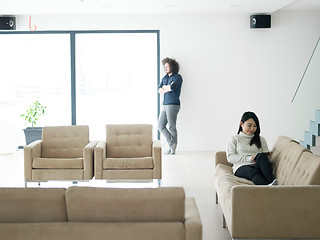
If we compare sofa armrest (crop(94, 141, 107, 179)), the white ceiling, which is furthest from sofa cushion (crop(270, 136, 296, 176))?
the white ceiling

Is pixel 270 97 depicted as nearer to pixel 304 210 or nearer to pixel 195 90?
pixel 195 90

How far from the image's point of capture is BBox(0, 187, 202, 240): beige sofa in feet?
9.34

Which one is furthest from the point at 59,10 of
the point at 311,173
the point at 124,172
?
the point at 311,173

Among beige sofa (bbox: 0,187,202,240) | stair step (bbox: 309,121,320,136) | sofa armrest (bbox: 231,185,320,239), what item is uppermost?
stair step (bbox: 309,121,320,136)

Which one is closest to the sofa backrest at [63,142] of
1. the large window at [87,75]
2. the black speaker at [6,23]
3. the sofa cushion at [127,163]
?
the sofa cushion at [127,163]

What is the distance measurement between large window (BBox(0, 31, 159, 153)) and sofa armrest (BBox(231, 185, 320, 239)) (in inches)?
237

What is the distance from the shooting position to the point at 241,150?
5379 mm

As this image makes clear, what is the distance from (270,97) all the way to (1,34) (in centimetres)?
535

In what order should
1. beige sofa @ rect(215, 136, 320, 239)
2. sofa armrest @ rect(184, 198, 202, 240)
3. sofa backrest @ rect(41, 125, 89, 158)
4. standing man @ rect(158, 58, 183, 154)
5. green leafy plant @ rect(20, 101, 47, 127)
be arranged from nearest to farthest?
sofa armrest @ rect(184, 198, 202, 240), beige sofa @ rect(215, 136, 320, 239), sofa backrest @ rect(41, 125, 89, 158), standing man @ rect(158, 58, 183, 154), green leafy plant @ rect(20, 101, 47, 127)

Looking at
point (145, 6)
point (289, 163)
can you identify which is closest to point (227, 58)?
point (145, 6)

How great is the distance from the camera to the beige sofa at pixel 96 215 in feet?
9.34

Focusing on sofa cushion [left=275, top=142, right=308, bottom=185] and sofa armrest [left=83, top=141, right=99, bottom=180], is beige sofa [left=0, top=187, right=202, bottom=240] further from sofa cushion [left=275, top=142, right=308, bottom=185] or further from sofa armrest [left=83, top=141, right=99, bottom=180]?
sofa armrest [left=83, top=141, right=99, bottom=180]

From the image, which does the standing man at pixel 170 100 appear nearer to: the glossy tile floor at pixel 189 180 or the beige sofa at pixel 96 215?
the glossy tile floor at pixel 189 180

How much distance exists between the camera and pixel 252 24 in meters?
9.34
